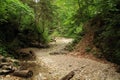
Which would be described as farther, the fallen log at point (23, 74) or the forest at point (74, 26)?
the forest at point (74, 26)

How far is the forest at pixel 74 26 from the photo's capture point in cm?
1185

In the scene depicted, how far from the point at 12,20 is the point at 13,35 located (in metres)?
1.68

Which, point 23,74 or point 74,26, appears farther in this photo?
point 74,26

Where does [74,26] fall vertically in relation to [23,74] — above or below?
above

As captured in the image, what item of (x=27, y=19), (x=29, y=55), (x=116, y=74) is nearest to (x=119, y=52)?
(x=116, y=74)

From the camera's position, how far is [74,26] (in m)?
20.5

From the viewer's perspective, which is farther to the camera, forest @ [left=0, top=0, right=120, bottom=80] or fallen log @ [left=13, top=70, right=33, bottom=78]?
forest @ [left=0, top=0, right=120, bottom=80]

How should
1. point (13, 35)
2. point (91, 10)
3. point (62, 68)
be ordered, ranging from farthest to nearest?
point (13, 35) → point (91, 10) → point (62, 68)

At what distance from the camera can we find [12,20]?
19328 mm

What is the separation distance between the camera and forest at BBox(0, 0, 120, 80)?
38.9 feet

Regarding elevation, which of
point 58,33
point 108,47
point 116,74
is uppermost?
point 108,47

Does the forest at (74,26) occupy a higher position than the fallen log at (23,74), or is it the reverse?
the forest at (74,26)

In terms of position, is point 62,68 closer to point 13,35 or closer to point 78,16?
point 78,16

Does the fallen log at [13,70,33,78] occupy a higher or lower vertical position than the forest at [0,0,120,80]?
lower
